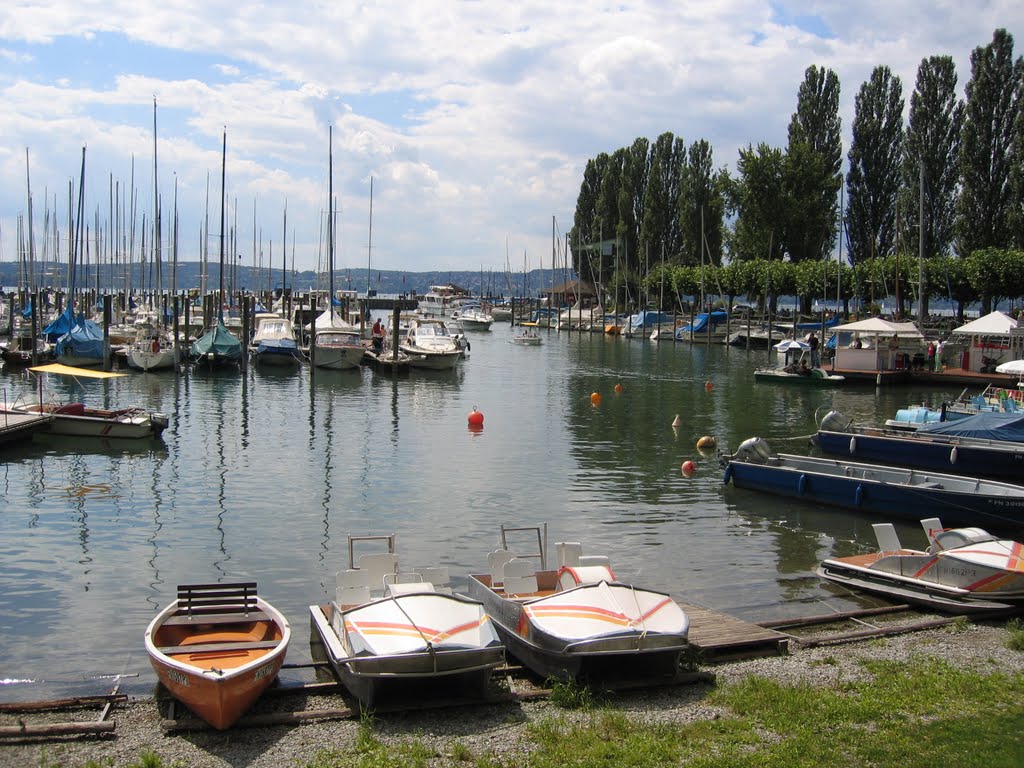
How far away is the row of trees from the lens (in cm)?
7788

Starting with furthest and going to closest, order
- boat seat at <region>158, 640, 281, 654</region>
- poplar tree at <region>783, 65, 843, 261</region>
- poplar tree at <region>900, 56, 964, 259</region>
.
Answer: poplar tree at <region>783, 65, 843, 261</region>
poplar tree at <region>900, 56, 964, 259</region>
boat seat at <region>158, 640, 281, 654</region>

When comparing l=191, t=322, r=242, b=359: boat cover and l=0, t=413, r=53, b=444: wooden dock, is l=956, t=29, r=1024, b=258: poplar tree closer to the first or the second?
l=191, t=322, r=242, b=359: boat cover

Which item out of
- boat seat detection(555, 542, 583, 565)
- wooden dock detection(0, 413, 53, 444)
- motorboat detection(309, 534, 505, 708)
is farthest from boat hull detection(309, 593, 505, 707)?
wooden dock detection(0, 413, 53, 444)

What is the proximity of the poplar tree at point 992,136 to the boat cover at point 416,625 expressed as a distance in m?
74.9

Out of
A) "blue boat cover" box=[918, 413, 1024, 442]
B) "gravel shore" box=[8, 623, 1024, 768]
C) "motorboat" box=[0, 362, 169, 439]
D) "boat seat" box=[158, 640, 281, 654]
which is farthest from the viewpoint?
"motorboat" box=[0, 362, 169, 439]

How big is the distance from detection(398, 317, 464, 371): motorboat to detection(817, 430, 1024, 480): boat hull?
33.3m

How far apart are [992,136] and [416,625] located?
7909 cm

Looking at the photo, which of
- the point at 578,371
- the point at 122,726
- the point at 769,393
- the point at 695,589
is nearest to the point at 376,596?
the point at 122,726

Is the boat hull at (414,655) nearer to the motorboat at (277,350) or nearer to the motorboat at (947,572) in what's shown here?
the motorboat at (947,572)

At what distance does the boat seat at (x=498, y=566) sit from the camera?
1606cm

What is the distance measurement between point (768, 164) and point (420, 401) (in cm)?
6305

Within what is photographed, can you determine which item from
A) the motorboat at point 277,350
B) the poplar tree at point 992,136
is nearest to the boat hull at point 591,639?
the motorboat at point 277,350

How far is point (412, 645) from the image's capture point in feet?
41.1

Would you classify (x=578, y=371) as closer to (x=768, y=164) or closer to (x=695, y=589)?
(x=768, y=164)
